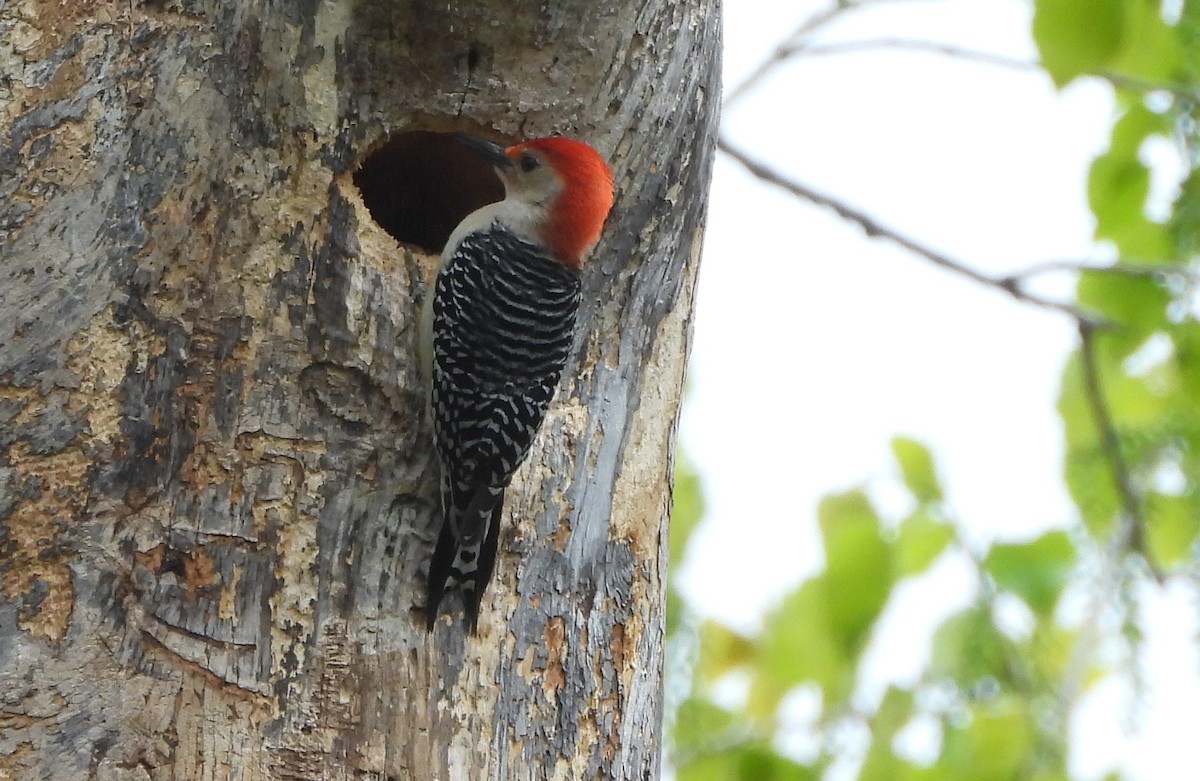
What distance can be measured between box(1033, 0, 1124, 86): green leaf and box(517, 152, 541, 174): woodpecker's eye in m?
Answer: 1.17

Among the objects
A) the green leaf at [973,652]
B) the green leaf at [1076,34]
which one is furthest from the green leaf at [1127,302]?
the green leaf at [973,652]

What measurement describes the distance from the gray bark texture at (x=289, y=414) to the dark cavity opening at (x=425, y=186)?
14.2 inches

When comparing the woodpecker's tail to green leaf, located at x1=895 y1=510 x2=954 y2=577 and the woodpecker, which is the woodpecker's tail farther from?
green leaf, located at x1=895 y1=510 x2=954 y2=577

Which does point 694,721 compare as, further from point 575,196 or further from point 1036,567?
point 575,196

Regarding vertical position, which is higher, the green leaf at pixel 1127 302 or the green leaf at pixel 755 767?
the green leaf at pixel 1127 302

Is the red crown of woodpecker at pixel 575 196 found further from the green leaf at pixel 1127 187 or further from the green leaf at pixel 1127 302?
the green leaf at pixel 1127 302

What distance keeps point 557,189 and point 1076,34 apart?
4.00 feet

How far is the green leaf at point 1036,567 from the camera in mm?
3660

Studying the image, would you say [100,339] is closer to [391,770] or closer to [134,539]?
[134,539]

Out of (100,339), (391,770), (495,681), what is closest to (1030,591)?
(495,681)

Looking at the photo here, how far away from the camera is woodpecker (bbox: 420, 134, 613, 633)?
259cm

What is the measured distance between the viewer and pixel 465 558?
2533 mm

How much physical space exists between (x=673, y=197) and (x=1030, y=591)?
5.10 feet

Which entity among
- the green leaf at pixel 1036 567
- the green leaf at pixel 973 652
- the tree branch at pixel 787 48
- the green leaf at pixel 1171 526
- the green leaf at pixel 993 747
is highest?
the tree branch at pixel 787 48
